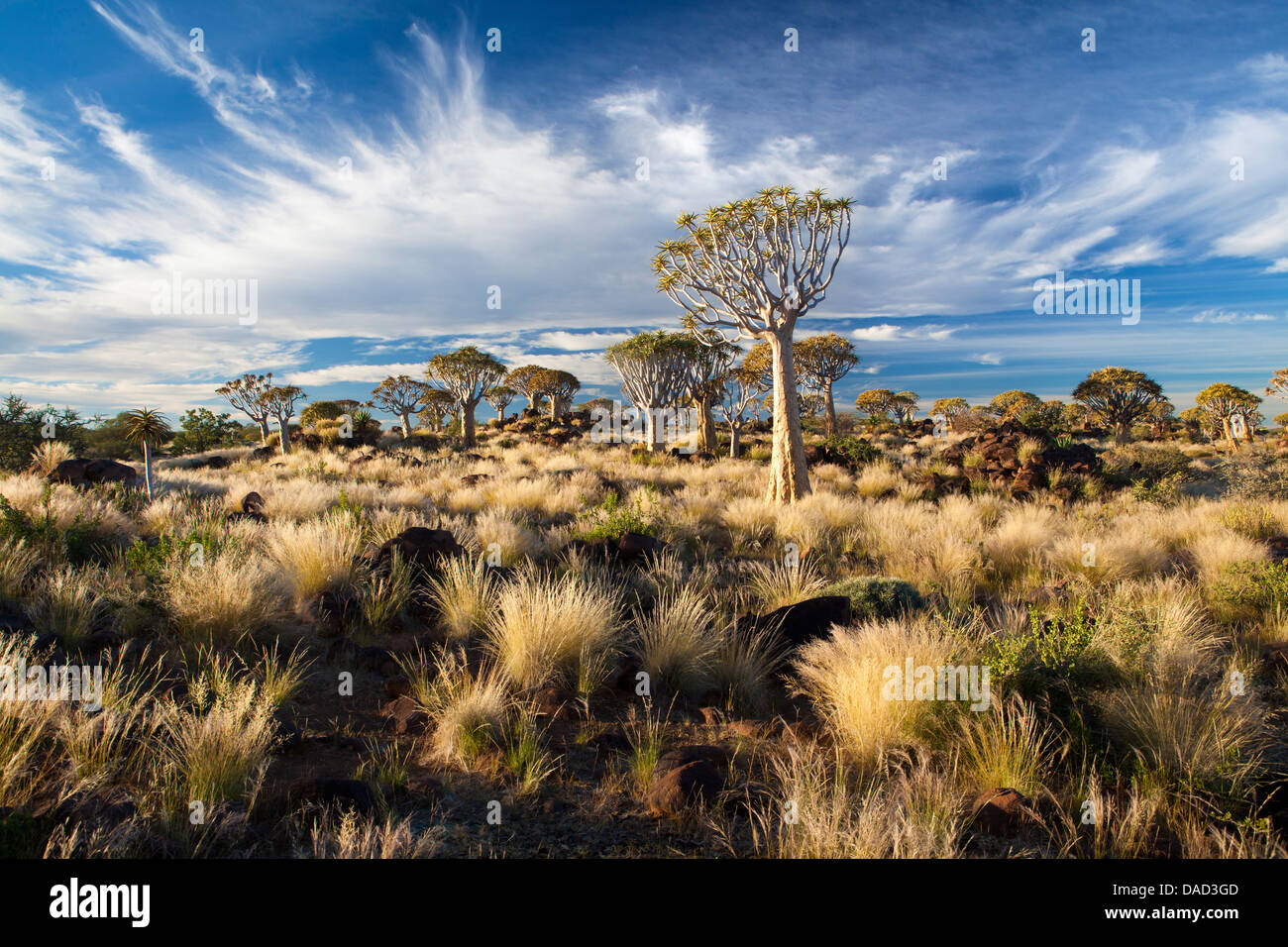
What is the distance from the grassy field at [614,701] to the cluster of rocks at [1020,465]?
22.7ft

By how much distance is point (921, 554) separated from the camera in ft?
28.1

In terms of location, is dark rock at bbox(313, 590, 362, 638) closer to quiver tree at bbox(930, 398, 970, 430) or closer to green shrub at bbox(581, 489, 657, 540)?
green shrub at bbox(581, 489, 657, 540)

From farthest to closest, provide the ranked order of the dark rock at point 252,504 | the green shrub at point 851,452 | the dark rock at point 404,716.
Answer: the green shrub at point 851,452 < the dark rock at point 252,504 < the dark rock at point 404,716

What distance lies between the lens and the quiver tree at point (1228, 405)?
3538 centimetres

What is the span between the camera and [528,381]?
54.5 metres

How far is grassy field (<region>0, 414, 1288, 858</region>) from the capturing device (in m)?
2.83

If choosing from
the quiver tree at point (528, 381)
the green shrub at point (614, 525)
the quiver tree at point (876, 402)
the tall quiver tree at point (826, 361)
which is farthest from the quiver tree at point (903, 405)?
the green shrub at point (614, 525)

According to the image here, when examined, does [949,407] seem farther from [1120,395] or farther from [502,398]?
[502,398]

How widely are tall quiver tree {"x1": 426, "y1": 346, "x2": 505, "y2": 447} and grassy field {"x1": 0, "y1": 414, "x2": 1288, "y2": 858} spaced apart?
28.4 m

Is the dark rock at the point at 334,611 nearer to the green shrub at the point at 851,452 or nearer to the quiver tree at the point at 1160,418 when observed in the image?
the green shrub at the point at 851,452

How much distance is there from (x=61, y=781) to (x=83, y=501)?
723 cm

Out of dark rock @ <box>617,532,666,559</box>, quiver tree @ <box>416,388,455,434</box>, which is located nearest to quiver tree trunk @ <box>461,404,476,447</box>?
quiver tree @ <box>416,388,455,434</box>
